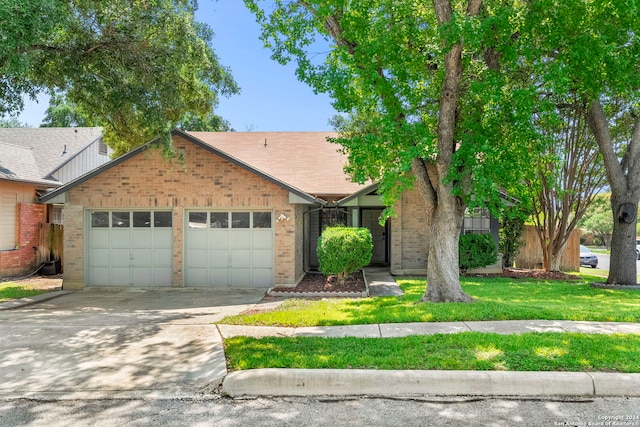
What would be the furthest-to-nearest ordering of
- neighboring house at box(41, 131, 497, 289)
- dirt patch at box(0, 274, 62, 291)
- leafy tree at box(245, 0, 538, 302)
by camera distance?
dirt patch at box(0, 274, 62, 291)
neighboring house at box(41, 131, 497, 289)
leafy tree at box(245, 0, 538, 302)

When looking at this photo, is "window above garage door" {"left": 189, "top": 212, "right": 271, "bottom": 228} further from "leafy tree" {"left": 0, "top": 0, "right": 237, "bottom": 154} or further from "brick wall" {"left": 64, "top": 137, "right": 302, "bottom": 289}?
"leafy tree" {"left": 0, "top": 0, "right": 237, "bottom": 154}

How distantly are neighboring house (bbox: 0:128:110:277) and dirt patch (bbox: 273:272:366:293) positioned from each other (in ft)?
32.0

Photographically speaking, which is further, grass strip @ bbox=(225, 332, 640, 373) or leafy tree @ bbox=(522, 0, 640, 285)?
leafy tree @ bbox=(522, 0, 640, 285)

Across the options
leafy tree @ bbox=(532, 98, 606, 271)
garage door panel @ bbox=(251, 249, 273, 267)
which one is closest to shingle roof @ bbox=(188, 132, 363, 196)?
garage door panel @ bbox=(251, 249, 273, 267)

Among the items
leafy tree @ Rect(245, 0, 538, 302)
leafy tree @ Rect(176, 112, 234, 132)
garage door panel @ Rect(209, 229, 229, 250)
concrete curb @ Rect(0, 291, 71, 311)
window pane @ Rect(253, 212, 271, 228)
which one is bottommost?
concrete curb @ Rect(0, 291, 71, 311)

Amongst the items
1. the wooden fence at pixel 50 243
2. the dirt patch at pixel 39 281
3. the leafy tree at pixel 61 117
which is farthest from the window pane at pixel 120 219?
the leafy tree at pixel 61 117

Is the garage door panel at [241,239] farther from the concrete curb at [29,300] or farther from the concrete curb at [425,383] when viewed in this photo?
the concrete curb at [425,383]

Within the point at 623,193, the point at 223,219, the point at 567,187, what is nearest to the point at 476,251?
the point at 623,193

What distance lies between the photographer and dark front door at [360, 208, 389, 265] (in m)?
18.4

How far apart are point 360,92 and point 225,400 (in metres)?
7.26

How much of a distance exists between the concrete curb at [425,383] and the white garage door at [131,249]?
905 centimetres

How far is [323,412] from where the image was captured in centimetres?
421

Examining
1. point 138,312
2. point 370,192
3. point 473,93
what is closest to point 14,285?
point 138,312

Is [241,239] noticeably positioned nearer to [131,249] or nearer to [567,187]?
[131,249]
